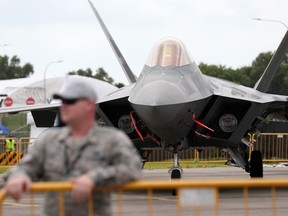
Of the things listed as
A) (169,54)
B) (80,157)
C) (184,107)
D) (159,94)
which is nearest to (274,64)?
(169,54)

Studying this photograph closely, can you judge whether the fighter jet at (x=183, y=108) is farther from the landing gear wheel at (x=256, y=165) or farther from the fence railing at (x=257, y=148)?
Result: the fence railing at (x=257, y=148)

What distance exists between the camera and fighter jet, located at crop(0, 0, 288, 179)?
1312 centimetres

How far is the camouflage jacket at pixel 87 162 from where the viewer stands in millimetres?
4379

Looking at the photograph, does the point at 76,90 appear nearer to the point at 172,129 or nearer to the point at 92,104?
the point at 92,104

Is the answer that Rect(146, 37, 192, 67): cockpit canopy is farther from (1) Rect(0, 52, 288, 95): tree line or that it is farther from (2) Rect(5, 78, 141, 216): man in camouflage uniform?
(1) Rect(0, 52, 288, 95): tree line

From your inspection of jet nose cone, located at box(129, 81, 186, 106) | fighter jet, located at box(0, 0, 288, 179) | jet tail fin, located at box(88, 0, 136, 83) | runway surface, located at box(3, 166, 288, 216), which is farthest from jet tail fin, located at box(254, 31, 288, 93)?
jet nose cone, located at box(129, 81, 186, 106)

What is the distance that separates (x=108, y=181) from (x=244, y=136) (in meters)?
11.7

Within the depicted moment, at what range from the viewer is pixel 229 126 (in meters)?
15.4

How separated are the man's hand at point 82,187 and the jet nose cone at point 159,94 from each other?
27.3 feet

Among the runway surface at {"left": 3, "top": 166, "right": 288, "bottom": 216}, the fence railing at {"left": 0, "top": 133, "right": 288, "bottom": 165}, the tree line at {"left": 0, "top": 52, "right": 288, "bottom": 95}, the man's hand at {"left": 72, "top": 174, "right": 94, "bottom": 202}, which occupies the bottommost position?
the runway surface at {"left": 3, "top": 166, "right": 288, "bottom": 216}

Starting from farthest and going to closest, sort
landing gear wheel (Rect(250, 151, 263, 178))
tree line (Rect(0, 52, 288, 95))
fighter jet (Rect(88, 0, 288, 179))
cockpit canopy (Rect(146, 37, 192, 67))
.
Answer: tree line (Rect(0, 52, 288, 95)), landing gear wheel (Rect(250, 151, 263, 178)), cockpit canopy (Rect(146, 37, 192, 67)), fighter jet (Rect(88, 0, 288, 179))

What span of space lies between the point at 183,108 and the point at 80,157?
8973 millimetres

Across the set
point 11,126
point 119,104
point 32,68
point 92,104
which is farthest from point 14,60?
point 92,104

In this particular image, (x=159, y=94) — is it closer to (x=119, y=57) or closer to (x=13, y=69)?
(x=119, y=57)
